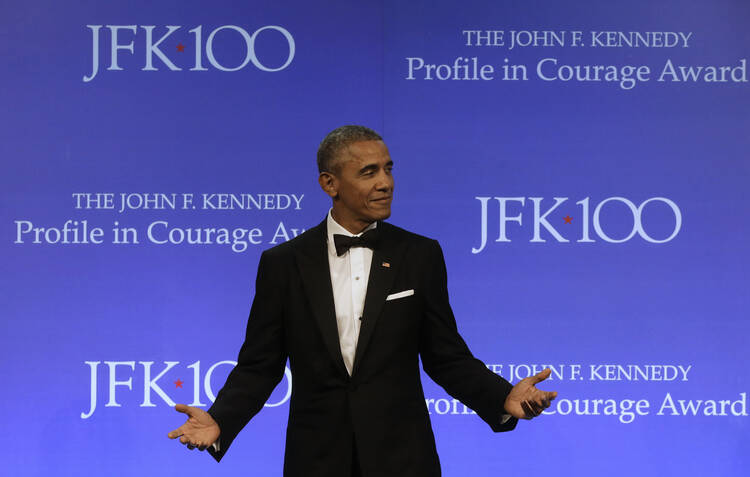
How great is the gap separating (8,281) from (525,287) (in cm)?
212

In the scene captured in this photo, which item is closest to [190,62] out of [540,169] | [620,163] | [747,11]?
[540,169]

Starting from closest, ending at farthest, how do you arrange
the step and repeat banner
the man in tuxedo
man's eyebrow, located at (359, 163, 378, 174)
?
1. the man in tuxedo
2. man's eyebrow, located at (359, 163, 378, 174)
3. the step and repeat banner

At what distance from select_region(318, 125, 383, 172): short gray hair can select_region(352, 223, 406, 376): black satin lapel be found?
24cm

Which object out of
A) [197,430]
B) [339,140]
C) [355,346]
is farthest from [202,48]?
[197,430]

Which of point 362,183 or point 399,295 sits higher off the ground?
point 362,183

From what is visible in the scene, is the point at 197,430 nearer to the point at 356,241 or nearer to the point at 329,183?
the point at 356,241

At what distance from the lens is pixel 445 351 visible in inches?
94.3

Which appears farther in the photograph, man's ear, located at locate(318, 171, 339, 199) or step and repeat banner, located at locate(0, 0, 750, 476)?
step and repeat banner, located at locate(0, 0, 750, 476)

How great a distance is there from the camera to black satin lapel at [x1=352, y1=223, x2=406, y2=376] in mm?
2281

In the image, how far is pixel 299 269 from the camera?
2375 millimetres

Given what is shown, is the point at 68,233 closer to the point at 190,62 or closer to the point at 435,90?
the point at 190,62

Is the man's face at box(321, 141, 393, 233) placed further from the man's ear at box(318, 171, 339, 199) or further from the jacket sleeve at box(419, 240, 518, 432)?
the jacket sleeve at box(419, 240, 518, 432)

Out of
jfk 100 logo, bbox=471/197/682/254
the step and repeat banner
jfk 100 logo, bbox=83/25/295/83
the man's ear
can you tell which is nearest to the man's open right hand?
the man's ear

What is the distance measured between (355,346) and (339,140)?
1.81ft
